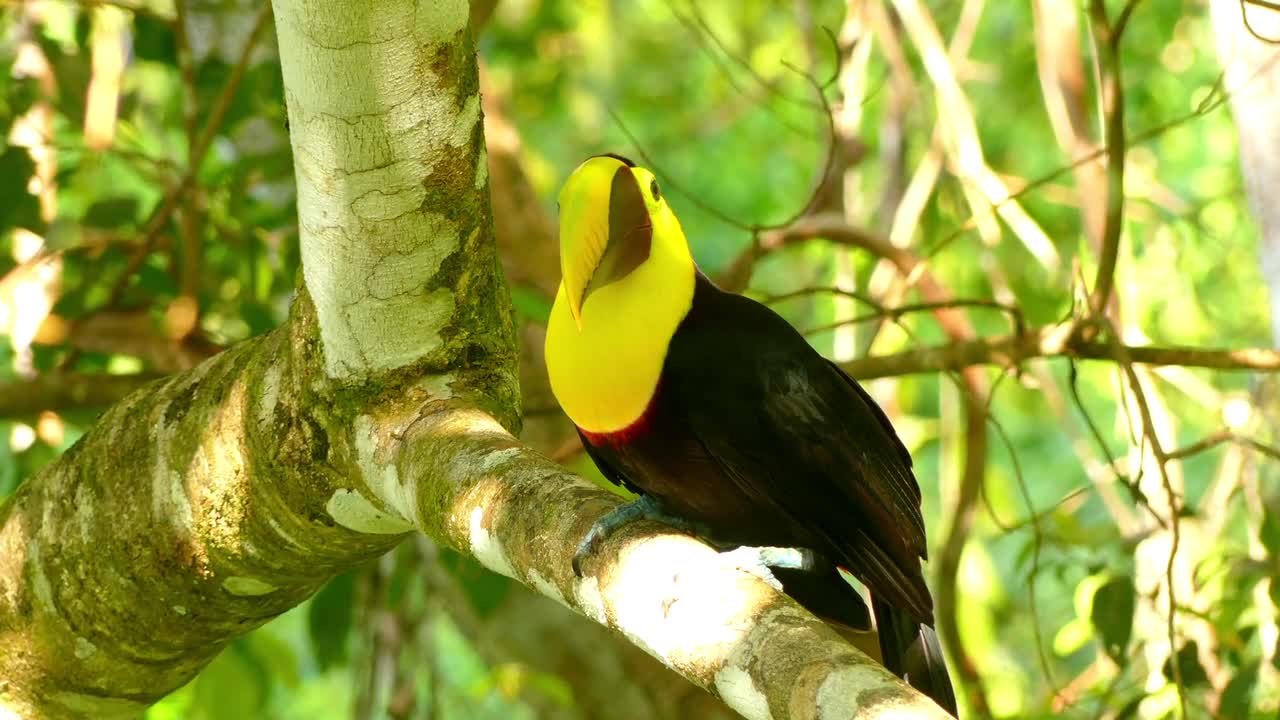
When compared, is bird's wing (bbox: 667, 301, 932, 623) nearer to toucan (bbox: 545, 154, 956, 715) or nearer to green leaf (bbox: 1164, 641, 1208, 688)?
toucan (bbox: 545, 154, 956, 715)

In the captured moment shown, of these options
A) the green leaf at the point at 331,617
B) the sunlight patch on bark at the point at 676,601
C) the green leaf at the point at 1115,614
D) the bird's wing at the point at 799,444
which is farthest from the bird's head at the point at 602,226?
the green leaf at the point at 331,617

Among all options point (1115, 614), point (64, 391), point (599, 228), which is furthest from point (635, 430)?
point (64, 391)

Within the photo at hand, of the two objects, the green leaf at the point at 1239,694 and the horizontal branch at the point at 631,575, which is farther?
the green leaf at the point at 1239,694

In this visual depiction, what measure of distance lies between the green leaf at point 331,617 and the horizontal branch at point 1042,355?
91cm

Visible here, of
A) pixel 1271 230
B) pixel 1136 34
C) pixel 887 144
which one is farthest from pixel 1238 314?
pixel 1271 230

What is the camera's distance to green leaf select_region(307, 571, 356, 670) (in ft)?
7.68

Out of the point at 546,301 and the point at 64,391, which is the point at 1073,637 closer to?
the point at 546,301

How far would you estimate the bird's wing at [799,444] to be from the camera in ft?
5.28

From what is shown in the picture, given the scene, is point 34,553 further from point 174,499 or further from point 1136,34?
point 1136,34

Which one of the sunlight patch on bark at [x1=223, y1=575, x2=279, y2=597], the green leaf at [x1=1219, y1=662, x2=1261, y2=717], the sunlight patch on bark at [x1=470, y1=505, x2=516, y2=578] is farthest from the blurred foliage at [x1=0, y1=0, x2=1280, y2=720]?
the sunlight patch on bark at [x1=470, y1=505, x2=516, y2=578]

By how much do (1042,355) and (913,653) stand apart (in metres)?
0.48

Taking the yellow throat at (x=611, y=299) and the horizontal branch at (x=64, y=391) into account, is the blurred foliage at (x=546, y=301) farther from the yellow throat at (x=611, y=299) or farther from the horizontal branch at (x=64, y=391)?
the yellow throat at (x=611, y=299)

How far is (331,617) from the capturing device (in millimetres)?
2367

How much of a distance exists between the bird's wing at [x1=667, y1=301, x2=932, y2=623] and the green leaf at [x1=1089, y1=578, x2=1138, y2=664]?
1.24 feet
